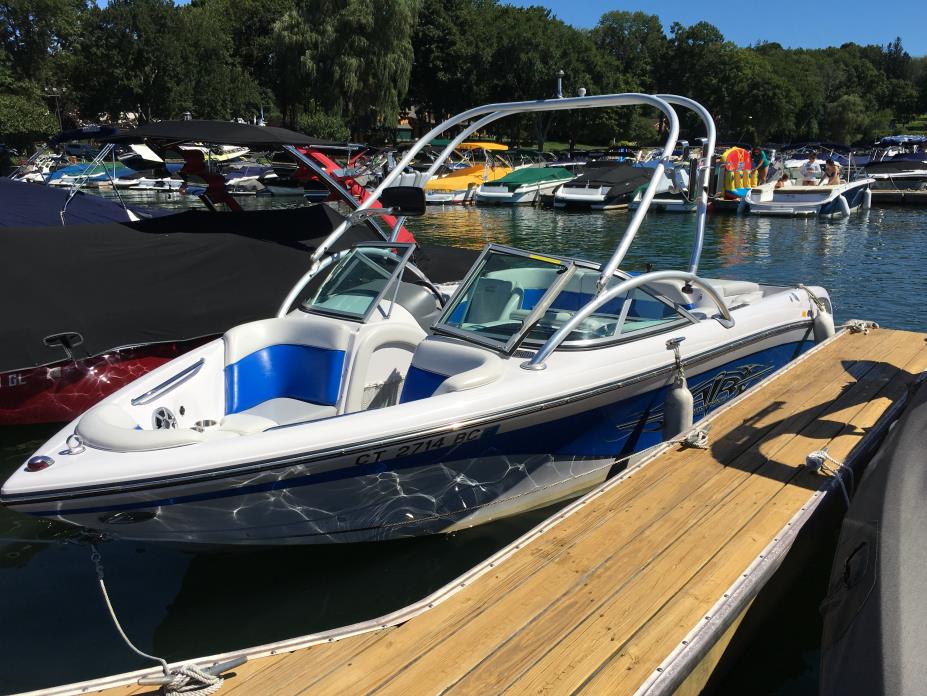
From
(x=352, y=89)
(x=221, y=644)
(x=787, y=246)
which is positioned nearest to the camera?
(x=221, y=644)

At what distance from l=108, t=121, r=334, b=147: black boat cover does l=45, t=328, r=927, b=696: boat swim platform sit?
588cm

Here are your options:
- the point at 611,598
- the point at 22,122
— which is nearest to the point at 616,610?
the point at 611,598

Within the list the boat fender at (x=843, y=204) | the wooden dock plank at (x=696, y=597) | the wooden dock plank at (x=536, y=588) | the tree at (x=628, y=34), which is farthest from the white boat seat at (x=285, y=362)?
the tree at (x=628, y=34)

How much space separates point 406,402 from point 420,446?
539 mm

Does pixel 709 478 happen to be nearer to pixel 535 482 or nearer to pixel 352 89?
pixel 535 482

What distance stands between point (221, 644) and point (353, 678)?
1.73m

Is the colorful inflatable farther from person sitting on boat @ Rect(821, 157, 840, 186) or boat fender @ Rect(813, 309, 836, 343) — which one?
boat fender @ Rect(813, 309, 836, 343)

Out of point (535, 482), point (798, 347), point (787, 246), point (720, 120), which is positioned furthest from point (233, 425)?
point (720, 120)

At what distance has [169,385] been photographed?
4902 mm

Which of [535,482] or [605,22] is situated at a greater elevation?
[605,22]

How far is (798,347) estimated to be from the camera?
694cm

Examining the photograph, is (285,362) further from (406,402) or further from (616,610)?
(616,610)

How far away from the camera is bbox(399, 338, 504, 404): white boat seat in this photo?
4.59 metres

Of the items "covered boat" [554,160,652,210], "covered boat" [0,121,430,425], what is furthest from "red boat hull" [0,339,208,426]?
"covered boat" [554,160,652,210]
